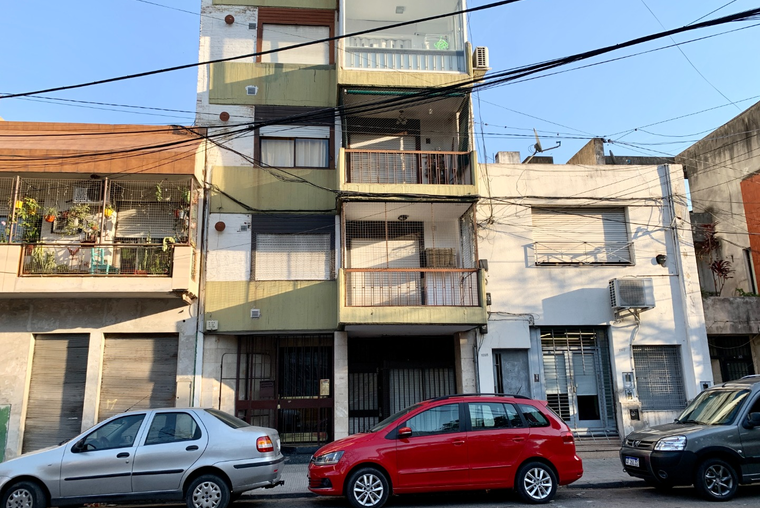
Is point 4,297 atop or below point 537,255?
below

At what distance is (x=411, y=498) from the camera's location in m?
8.72

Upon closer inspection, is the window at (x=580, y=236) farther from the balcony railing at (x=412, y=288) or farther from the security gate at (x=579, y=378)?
the balcony railing at (x=412, y=288)

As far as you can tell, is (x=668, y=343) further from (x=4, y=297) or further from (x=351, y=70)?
(x=4, y=297)

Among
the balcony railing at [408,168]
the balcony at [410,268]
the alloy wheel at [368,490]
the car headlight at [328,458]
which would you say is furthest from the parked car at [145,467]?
the balcony railing at [408,168]

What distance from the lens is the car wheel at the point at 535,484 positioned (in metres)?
8.16

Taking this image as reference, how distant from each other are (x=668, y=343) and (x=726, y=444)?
6244mm

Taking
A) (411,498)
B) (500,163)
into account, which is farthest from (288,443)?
(500,163)

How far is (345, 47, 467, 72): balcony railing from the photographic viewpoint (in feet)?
48.0

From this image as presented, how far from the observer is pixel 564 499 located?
8.55 m

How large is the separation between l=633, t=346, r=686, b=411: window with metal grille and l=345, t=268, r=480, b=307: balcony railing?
4755 millimetres

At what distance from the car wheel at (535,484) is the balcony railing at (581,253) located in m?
7.14

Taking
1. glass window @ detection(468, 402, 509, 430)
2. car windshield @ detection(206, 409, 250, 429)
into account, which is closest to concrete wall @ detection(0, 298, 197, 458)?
car windshield @ detection(206, 409, 250, 429)

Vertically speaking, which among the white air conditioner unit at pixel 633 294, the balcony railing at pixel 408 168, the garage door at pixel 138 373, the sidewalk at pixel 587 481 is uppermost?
the balcony railing at pixel 408 168

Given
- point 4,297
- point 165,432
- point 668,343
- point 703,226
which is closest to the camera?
point 165,432
